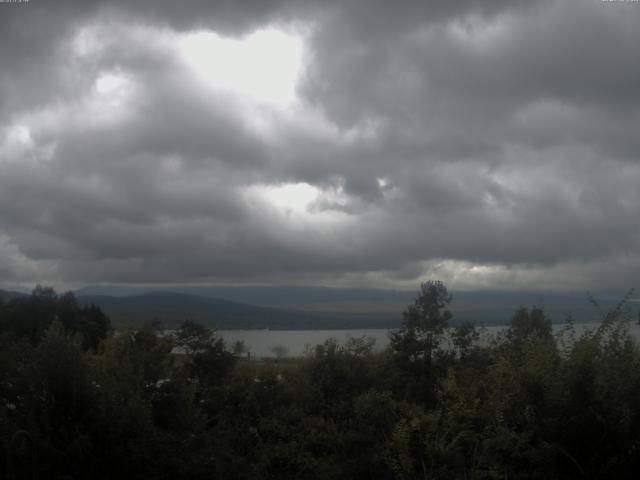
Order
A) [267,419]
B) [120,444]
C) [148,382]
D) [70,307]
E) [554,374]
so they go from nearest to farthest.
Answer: [120,444]
[554,374]
[148,382]
[267,419]
[70,307]

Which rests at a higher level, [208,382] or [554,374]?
[554,374]

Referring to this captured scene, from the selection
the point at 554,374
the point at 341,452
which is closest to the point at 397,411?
the point at 341,452

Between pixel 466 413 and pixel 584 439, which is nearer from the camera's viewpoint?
pixel 584 439

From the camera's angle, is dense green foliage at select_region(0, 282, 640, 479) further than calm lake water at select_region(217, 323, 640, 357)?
No

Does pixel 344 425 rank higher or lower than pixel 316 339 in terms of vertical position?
lower

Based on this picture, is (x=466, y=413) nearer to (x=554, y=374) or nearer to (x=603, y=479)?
(x=554, y=374)

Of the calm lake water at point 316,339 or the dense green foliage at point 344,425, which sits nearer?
the dense green foliage at point 344,425

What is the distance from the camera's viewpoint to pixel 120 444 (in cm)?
1043

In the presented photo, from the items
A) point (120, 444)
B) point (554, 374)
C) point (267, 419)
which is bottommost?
point (267, 419)

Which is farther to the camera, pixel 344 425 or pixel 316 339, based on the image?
pixel 316 339

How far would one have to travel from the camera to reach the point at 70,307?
5572cm

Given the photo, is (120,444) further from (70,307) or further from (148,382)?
(70,307)

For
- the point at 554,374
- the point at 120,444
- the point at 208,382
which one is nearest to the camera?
the point at 120,444

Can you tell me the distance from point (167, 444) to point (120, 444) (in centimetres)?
103
